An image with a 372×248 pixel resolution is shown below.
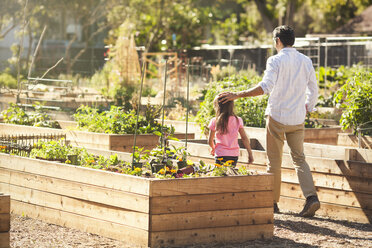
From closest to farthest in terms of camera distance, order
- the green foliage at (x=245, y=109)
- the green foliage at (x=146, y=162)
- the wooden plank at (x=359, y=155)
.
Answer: the green foliage at (x=146, y=162), the wooden plank at (x=359, y=155), the green foliage at (x=245, y=109)

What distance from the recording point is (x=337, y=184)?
6.25 metres

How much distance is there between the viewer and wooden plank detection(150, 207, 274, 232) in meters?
4.89

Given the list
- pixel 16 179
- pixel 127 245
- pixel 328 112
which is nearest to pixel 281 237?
pixel 127 245

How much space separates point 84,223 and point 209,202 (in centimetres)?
114

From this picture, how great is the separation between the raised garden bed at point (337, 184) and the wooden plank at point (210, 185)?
3.81 ft

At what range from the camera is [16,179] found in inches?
245

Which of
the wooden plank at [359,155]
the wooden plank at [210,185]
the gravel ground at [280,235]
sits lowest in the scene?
the gravel ground at [280,235]

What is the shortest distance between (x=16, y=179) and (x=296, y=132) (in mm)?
2730

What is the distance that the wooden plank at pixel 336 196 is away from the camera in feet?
20.0

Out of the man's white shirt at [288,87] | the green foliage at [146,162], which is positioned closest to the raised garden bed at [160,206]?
the green foliage at [146,162]

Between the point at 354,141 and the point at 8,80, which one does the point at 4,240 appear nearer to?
the point at 354,141

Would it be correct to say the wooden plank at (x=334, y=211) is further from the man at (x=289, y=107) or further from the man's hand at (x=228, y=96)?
the man's hand at (x=228, y=96)

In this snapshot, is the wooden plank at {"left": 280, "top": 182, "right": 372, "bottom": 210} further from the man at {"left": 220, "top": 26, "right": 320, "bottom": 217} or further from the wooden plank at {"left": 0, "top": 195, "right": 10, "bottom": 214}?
the wooden plank at {"left": 0, "top": 195, "right": 10, "bottom": 214}

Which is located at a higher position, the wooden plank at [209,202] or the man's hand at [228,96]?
the man's hand at [228,96]
